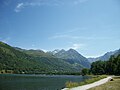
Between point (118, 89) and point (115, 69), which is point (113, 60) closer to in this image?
point (115, 69)

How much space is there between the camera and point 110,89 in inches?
1383

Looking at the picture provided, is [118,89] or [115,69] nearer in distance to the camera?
[118,89]

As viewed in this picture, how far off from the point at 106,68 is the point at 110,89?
139m

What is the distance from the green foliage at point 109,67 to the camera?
469ft

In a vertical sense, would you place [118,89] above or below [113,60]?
below

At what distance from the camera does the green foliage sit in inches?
5625

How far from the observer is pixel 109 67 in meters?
162

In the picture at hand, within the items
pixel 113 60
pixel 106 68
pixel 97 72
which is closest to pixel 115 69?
pixel 113 60

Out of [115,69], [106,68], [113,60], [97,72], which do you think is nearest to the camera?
[115,69]

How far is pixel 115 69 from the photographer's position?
143 metres

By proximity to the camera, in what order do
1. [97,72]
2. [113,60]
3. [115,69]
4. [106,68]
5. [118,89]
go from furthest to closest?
[97,72], [106,68], [113,60], [115,69], [118,89]

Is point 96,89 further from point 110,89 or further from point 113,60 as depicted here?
point 113,60

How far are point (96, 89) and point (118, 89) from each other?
334cm

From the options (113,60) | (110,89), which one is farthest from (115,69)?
(110,89)
